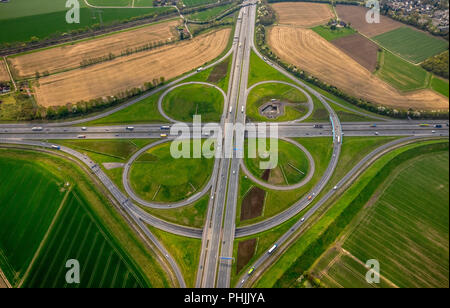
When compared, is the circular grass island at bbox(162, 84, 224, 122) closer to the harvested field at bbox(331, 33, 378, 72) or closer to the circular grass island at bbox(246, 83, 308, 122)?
the circular grass island at bbox(246, 83, 308, 122)

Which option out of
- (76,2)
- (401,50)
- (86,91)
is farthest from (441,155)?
(76,2)

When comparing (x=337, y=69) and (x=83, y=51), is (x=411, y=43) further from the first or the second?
(x=83, y=51)

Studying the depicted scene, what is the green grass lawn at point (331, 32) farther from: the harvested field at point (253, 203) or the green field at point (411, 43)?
the harvested field at point (253, 203)

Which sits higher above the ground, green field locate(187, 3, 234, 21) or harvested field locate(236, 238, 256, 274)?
green field locate(187, 3, 234, 21)

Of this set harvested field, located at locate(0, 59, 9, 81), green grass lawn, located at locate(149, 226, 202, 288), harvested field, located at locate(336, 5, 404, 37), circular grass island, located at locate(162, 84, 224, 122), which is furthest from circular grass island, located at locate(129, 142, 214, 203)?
harvested field, located at locate(336, 5, 404, 37)

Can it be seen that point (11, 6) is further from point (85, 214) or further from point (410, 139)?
point (410, 139)

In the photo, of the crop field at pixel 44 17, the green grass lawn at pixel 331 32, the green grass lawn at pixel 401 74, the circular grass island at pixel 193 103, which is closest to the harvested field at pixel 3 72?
the crop field at pixel 44 17

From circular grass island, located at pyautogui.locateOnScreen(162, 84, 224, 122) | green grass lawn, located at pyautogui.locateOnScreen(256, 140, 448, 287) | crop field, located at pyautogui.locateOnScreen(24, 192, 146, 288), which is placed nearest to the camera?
crop field, located at pyautogui.locateOnScreen(24, 192, 146, 288)
